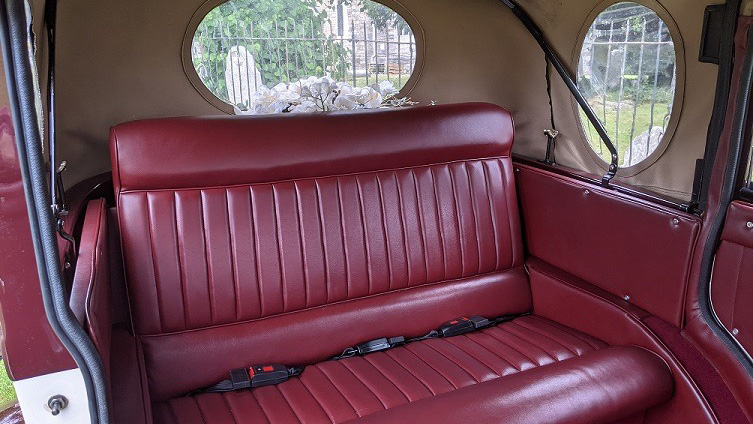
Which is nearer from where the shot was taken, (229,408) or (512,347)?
(229,408)

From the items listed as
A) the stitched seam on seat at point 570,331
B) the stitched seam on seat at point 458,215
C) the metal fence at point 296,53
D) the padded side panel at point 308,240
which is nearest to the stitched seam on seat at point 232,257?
the padded side panel at point 308,240

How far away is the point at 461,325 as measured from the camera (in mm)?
2367

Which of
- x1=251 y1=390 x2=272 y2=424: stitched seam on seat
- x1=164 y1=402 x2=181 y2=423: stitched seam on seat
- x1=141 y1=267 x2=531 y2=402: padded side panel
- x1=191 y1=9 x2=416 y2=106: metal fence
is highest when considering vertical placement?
x1=191 y1=9 x2=416 y2=106: metal fence

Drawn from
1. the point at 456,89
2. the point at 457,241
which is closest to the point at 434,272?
the point at 457,241

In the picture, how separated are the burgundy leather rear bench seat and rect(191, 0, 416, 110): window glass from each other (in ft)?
1.61

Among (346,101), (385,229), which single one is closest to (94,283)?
(385,229)

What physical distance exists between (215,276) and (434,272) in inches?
35.0

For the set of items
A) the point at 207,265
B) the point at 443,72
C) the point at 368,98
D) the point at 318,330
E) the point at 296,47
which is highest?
the point at 296,47

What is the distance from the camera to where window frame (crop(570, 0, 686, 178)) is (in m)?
2.13

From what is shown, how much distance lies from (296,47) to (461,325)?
1496mm

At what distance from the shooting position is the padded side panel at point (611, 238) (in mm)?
1990

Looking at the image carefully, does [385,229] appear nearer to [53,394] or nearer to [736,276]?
[736,276]

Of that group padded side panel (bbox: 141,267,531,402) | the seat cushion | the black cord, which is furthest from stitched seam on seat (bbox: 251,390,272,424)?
the black cord

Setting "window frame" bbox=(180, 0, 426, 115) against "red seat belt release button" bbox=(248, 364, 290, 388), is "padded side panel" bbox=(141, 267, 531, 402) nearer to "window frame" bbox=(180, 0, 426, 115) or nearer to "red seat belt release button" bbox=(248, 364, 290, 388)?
"red seat belt release button" bbox=(248, 364, 290, 388)
